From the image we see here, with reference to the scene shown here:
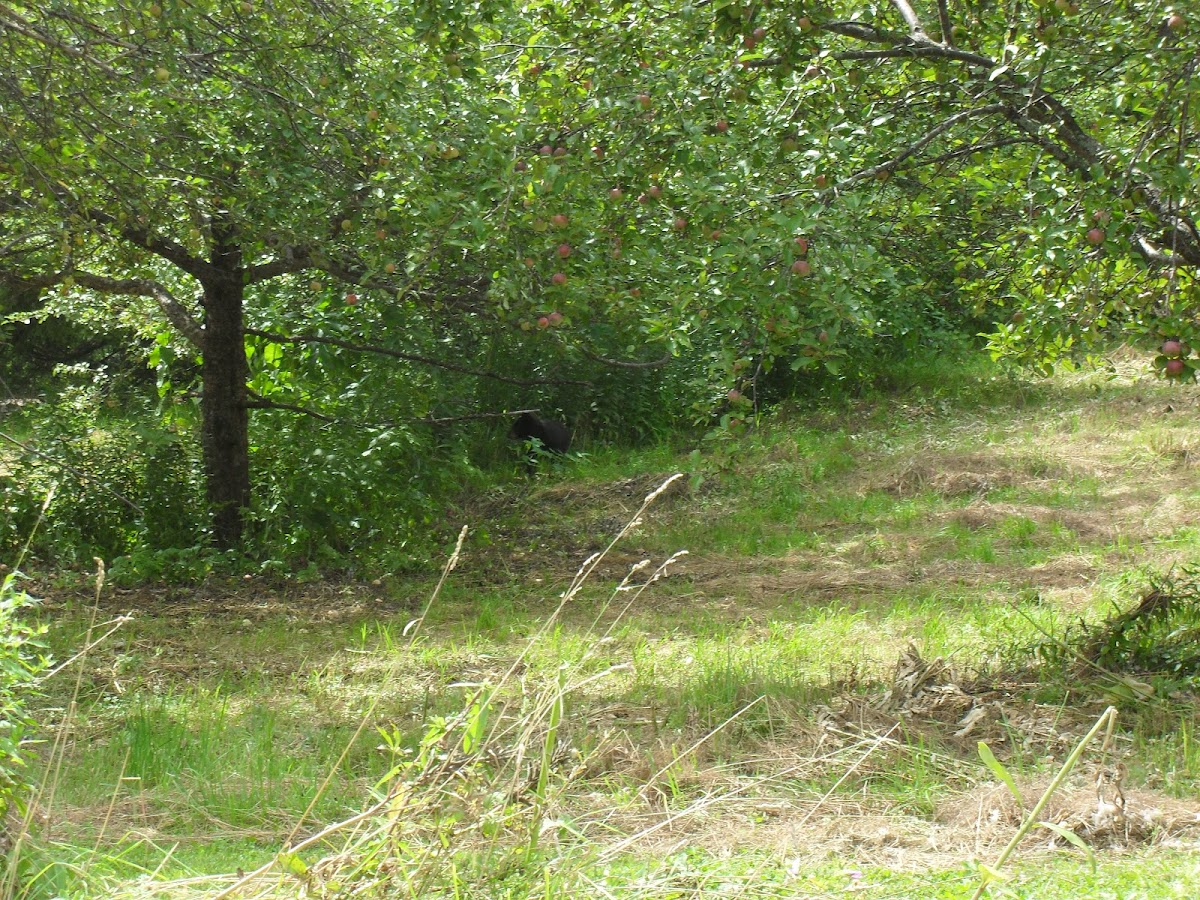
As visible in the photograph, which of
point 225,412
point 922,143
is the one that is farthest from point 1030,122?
point 225,412

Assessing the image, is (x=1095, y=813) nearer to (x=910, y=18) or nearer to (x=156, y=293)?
(x=910, y=18)

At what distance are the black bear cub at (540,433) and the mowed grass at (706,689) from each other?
1.88 ft

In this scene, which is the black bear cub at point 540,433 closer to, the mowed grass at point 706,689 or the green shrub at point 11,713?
the mowed grass at point 706,689

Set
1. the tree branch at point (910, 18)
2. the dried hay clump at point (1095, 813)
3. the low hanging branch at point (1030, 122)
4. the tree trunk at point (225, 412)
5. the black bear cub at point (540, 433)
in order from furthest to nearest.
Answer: the black bear cub at point (540, 433)
the tree trunk at point (225, 412)
the tree branch at point (910, 18)
the low hanging branch at point (1030, 122)
the dried hay clump at point (1095, 813)

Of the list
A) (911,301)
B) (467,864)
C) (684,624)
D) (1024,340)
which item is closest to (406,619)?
(684,624)

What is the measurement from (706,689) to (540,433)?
257 inches

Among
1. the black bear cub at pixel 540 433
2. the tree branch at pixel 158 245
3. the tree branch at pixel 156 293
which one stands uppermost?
the tree branch at pixel 158 245

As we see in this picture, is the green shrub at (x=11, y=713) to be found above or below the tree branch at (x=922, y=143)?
below

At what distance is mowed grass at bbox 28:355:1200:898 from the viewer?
10.8 ft

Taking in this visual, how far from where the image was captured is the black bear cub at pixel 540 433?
11672 mm

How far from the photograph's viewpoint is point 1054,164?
572 centimetres

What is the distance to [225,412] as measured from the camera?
8.43 m

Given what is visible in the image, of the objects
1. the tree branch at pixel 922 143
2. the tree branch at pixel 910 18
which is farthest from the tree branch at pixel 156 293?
the tree branch at pixel 910 18

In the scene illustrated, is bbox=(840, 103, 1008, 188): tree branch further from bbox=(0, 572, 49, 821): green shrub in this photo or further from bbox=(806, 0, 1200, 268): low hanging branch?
bbox=(0, 572, 49, 821): green shrub
